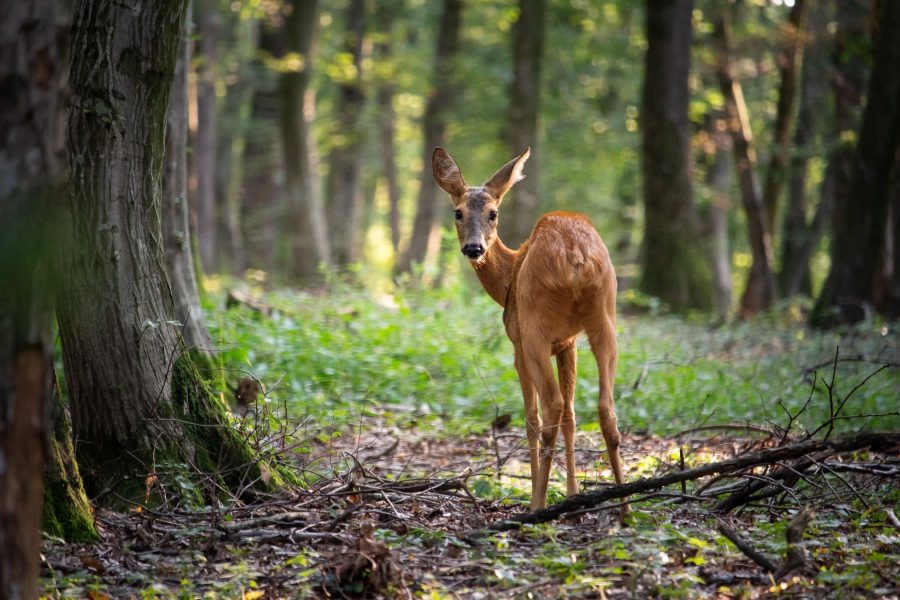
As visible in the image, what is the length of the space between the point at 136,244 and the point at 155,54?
1007 mm

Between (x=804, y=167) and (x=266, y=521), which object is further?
(x=804, y=167)

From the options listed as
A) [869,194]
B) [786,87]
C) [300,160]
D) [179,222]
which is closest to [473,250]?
[179,222]

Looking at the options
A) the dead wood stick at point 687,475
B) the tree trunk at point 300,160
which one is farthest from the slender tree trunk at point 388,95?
the dead wood stick at point 687,475

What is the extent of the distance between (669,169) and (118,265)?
13952mm

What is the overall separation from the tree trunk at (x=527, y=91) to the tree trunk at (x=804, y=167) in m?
5.23

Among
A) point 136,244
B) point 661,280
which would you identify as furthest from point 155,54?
point 661,280

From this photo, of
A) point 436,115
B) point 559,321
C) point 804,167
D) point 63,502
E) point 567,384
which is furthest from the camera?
point 436,115

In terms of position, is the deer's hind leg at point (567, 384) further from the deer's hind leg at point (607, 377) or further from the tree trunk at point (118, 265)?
the tree trunk at point (118, 265)

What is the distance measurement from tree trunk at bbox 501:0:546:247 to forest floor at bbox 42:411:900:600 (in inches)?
588

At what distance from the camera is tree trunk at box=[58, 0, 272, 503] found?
497 centimetres

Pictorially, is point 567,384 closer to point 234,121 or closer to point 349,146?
point 349,146

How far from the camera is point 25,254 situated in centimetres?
301

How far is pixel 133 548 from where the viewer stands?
4.43 m

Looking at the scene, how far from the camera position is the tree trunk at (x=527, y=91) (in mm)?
20406
